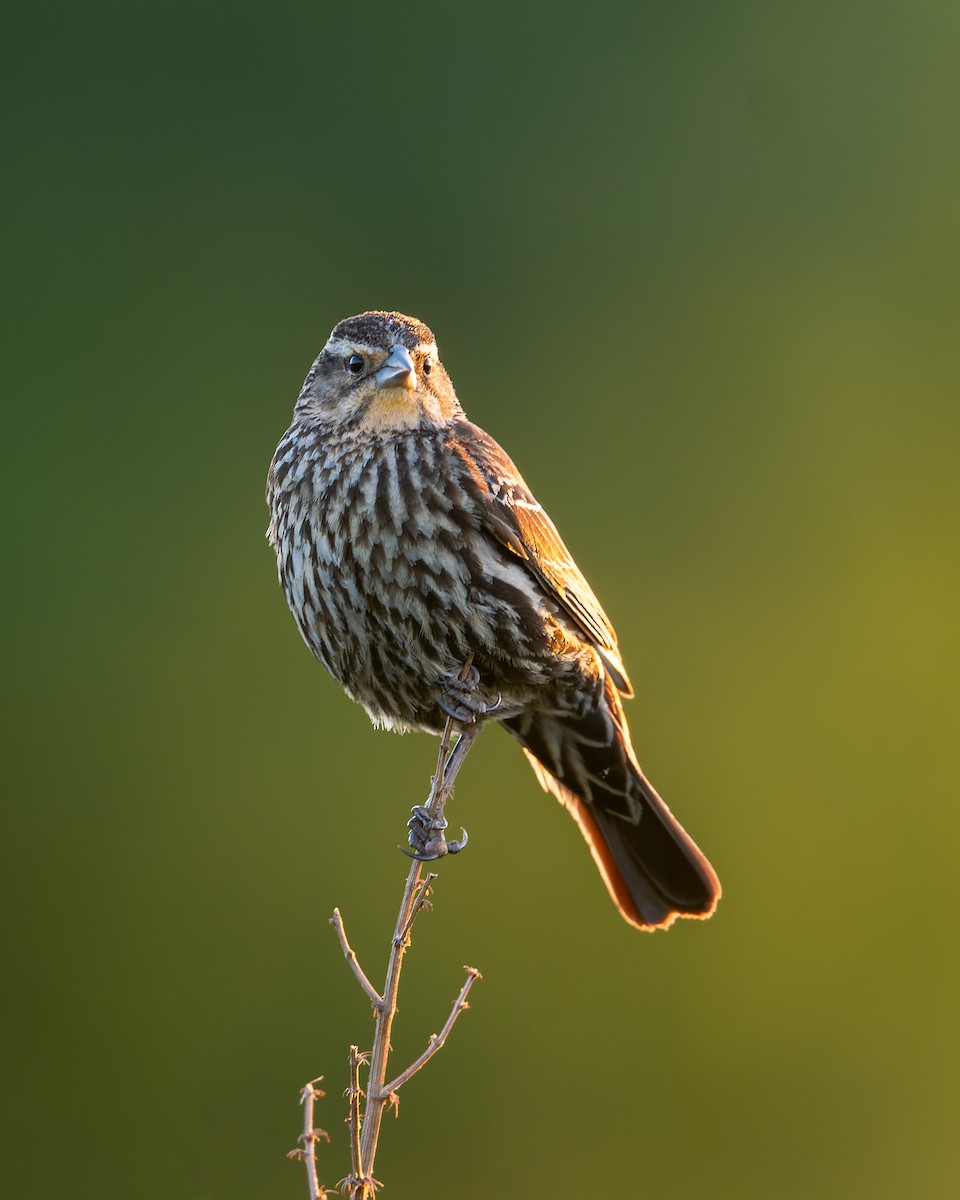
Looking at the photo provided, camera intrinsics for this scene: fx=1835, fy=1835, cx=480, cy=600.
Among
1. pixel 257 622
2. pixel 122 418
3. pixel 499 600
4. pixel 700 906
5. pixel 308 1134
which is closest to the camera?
pixel 308 1134

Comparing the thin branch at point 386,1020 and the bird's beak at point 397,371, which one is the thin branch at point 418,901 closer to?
the thin branch at point 386,1020

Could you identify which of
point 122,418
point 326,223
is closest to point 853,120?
point 326,223

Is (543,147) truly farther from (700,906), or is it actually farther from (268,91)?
(700,906)

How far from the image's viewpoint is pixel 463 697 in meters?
4.62

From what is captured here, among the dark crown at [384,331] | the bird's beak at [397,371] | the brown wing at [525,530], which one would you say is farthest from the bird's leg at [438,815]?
the dark crown at [384,331]

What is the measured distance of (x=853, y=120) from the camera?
11109 mm

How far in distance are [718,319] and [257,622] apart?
3.36 meters

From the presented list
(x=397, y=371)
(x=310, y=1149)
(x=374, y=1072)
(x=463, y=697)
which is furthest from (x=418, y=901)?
(x=397, y=371)

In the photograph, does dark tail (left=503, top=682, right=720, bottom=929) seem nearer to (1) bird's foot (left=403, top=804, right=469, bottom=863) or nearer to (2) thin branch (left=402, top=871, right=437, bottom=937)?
(1) bird's foot (left=403, top=804, right=469, bottom=863)

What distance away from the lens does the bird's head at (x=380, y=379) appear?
477 cm

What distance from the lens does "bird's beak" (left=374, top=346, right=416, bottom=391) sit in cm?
473

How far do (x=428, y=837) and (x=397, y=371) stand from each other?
124cm

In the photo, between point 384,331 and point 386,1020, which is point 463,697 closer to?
point 384,331

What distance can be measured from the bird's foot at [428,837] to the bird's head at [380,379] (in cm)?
104
